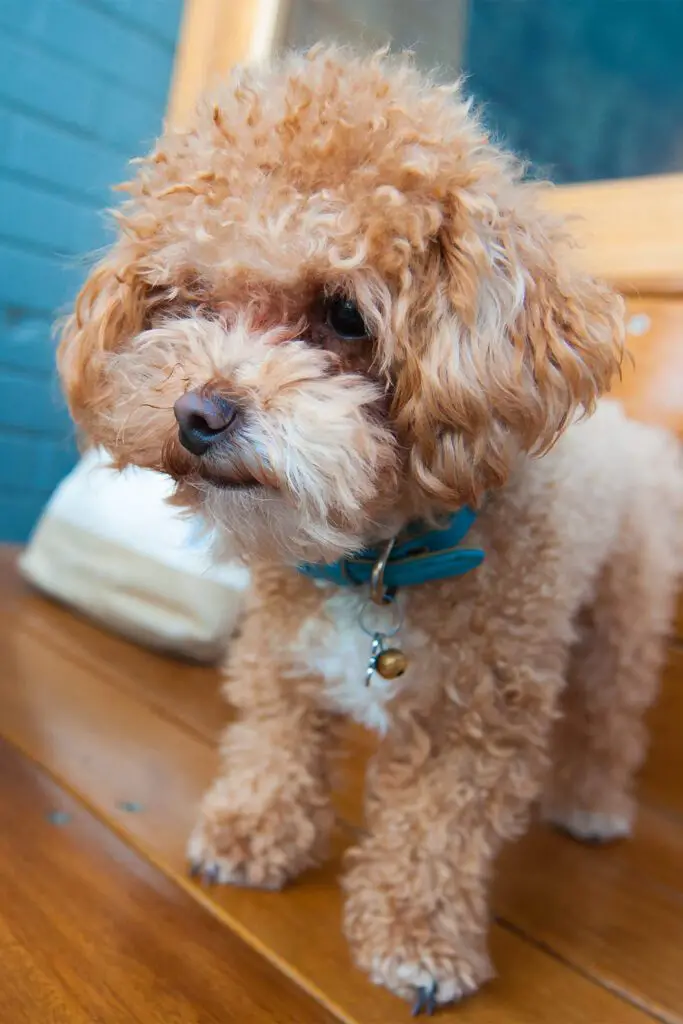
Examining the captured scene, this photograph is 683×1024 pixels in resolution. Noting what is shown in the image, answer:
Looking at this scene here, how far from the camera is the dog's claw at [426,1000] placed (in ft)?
2.23

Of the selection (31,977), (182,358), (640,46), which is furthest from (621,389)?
(31,977)

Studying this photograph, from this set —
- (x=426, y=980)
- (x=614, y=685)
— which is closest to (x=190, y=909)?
(x=426, y=980)

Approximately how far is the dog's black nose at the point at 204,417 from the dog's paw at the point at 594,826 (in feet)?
2.53

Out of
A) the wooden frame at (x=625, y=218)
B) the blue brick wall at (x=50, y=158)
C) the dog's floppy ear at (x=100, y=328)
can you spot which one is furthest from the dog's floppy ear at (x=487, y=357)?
the blue brick wall at (x=50, y=158)

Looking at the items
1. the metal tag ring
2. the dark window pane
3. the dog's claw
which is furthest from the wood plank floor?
the dark window pane

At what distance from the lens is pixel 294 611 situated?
2.57 feet

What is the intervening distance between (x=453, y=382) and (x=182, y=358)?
0.69ft

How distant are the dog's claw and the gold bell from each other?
257 millimetres

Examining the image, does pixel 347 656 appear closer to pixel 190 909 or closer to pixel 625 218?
pixel 190 909

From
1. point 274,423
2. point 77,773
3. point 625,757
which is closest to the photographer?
point 274,423

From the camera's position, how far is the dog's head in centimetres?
57

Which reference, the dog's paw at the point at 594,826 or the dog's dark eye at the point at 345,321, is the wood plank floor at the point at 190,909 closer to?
the dog's paw at the point at 594,826

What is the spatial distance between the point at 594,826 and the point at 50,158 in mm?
1609

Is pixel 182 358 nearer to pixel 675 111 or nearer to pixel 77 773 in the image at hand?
pixel 77 773
